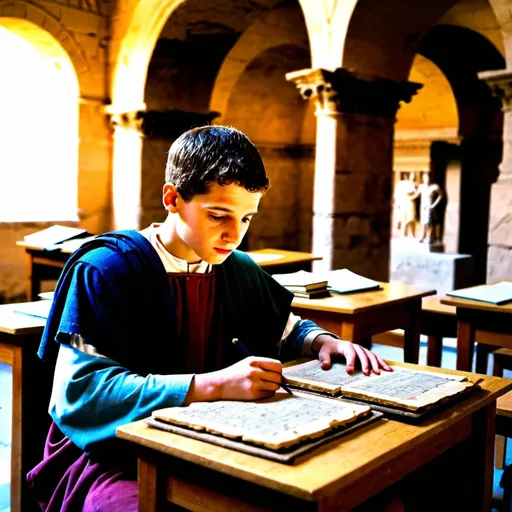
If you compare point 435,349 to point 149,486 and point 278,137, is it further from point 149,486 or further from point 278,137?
point 278,137

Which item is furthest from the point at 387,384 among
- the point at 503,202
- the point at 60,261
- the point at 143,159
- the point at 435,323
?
the point at 143,159

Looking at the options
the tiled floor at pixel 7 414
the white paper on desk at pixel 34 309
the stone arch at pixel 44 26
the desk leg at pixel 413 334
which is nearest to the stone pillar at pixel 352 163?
the tiled floor at pixel 7 414

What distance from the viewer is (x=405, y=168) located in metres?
10.6

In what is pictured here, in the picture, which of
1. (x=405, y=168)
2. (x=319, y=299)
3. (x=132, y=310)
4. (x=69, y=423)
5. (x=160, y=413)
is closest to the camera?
(x=160, y=413)

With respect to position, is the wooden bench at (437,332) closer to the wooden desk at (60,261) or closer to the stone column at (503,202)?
the stone column at (503,202)

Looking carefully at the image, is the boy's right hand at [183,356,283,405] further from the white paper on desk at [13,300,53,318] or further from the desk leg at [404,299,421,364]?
the desk leg at [404,299,421,364]

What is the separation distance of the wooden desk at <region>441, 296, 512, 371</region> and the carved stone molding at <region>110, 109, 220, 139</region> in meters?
5.27

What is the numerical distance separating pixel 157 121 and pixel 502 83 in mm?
4448

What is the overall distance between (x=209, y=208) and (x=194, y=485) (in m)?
0.70

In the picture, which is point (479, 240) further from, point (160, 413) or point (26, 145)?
point (160, 413)

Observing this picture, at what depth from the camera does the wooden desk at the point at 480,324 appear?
10.8 feet

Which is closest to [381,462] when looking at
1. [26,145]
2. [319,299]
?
[319,299]

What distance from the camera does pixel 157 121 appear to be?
8.24 metres

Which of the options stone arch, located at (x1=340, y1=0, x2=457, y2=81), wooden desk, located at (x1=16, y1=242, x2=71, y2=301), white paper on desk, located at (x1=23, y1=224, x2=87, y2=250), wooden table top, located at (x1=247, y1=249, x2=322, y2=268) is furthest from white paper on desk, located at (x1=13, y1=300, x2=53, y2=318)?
stone arch, located at (x1=340, y1=0, x2=457, y2=81)
